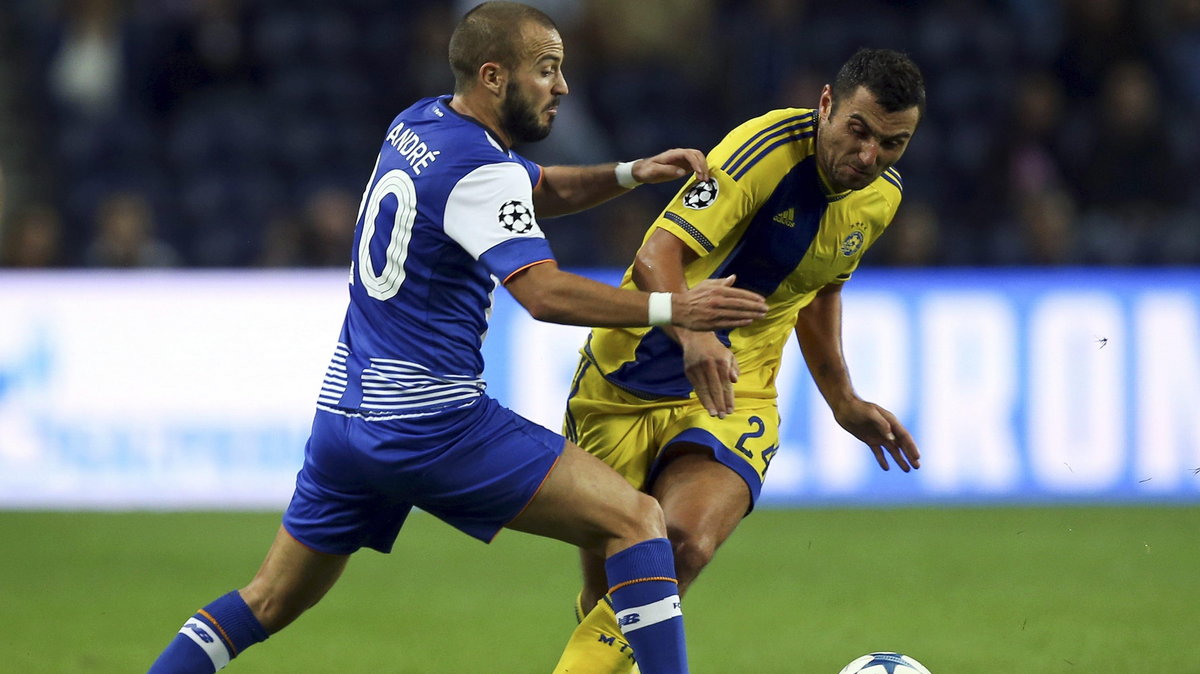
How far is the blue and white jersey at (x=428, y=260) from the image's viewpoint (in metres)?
3.99

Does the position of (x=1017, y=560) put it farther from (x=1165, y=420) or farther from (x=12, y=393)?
(x=12, y=393)

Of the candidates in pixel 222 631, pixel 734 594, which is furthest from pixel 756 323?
pixel 734 594

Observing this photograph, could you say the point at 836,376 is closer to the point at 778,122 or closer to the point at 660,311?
the point at 778,122

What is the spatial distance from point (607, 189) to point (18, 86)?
10.5 meters

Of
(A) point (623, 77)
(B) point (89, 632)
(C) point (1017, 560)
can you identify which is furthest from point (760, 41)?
(B) point (89, 632)

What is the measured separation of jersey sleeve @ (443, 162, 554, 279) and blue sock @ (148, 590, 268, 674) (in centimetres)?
124

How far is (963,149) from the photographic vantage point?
11859 mm

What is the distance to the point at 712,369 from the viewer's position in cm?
406

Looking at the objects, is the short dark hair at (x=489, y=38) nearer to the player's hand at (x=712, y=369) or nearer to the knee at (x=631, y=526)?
the player's hand at (x=712, y=369)

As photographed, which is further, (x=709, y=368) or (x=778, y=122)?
(x=778, y=122)

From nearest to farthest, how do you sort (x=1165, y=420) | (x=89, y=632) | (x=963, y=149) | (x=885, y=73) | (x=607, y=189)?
(x=885, y=73) → (x=607, y=189) → (x=89, y=632) → (x=1165, y=420) → (x=963, y=149)

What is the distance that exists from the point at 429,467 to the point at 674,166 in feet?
4.04

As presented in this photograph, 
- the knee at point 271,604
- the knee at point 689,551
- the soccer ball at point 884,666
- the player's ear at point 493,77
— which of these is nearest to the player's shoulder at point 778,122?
the player's ear at point 493,77

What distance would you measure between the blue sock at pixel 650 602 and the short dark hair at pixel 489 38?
1363 mm
